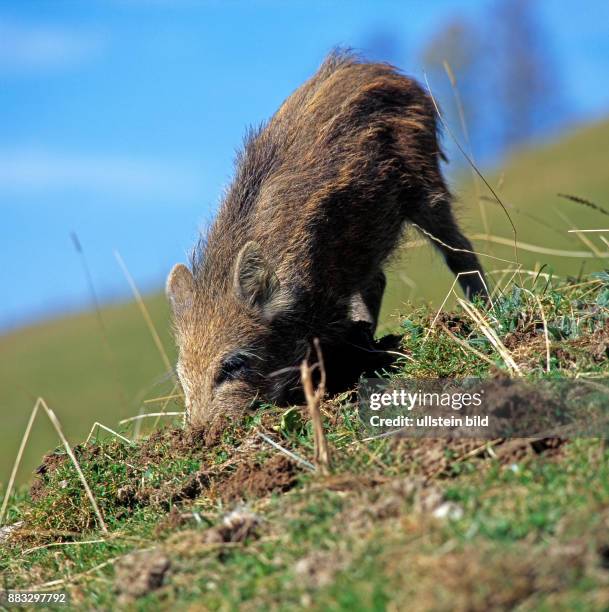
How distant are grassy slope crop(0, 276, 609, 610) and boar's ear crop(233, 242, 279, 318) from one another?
96 cm

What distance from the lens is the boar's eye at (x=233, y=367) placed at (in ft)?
19.3

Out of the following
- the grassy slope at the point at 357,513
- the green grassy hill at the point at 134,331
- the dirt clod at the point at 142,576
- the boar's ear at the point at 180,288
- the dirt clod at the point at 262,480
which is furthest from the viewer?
the green grassy hill at the point at 134,331

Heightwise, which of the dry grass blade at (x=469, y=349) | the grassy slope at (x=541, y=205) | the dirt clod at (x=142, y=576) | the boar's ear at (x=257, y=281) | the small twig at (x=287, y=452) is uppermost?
the grassy slope at (x=541, y=205)

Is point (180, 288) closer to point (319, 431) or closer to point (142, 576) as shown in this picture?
point (319, 431)

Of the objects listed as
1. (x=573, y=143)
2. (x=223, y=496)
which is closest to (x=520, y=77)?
(x=573, y=143)

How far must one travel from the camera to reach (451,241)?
23.7 feet

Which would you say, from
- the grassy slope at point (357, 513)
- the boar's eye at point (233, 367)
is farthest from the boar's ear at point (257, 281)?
the grassy slope at point (357, 513)

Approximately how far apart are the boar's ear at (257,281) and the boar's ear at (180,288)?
428 millimetres

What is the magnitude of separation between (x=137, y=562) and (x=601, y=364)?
7.52 feet

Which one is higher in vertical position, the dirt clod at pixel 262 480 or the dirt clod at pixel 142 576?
the dirt clod at pixel 262 480

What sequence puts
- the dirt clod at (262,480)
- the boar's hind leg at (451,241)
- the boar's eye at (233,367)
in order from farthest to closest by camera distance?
the boar's hind leg at (451,241) < the boar's eye at (233,367) < the dirt clod at (262,480)

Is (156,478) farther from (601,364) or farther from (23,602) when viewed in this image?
(601,364)

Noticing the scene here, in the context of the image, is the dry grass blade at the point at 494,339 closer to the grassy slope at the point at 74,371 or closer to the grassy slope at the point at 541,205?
the grassy slope at the point at 541,205

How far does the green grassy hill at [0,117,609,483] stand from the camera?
16359 millimetres
